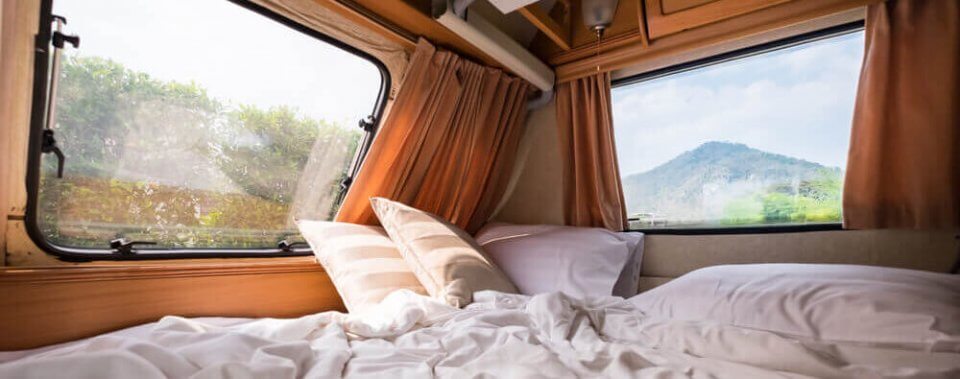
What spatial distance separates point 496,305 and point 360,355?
522mm

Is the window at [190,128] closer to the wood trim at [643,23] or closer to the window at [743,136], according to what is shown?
the wood trim at [643,23]

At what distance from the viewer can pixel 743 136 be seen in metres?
1.89

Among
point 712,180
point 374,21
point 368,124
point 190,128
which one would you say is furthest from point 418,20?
point 712,180

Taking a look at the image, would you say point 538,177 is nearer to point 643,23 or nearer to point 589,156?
point 589,156

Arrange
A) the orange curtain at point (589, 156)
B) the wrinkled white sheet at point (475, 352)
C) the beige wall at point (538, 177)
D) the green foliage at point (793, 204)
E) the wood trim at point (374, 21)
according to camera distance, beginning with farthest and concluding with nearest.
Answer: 1. the beige wall at point (538, 177)
2. the orange curtain at point (589, 156)
3. the green foliage at point (793, 204)
4. the wood trim at point (374, 21)
5. the wrinkled white sheet at point (475, 352)

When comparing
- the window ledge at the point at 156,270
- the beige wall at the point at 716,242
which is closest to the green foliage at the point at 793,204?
the beige wall at the point at 716,242

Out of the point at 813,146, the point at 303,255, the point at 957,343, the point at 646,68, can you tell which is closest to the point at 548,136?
the point at 646,68

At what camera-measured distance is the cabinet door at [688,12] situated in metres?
1.58

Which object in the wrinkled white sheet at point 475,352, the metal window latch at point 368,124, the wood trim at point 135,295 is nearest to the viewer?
the wrinkled white sheet at point 475,352

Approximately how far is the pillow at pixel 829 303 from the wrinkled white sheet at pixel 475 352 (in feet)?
0.19

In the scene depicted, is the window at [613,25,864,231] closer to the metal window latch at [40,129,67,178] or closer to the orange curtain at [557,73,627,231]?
the orange curtain at [557,73,627,231]

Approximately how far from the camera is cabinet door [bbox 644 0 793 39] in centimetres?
158

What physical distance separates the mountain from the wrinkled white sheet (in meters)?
1.06

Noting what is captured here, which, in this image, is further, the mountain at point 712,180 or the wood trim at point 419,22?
the mountain at point 712,180
